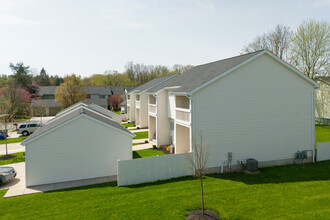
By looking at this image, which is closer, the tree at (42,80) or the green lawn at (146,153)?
the green lawn at (146,153)

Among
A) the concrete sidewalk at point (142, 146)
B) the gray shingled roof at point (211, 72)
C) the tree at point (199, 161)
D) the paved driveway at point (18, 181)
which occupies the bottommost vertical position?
the paved driveway at point (18, 181)

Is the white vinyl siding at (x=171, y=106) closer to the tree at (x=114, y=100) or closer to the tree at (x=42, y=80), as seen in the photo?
the tree at (x=114, y=100)

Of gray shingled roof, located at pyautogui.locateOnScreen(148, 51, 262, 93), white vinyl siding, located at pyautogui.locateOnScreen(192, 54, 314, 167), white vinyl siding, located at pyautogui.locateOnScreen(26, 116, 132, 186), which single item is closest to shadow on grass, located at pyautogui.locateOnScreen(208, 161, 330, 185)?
white vinyl siding, located at pyautogui.locateOnScreen(192, 54, 314, 167)

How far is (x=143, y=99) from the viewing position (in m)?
33.4

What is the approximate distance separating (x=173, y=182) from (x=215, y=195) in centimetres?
292

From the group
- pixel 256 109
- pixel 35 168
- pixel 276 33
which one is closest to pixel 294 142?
pixel 256 109

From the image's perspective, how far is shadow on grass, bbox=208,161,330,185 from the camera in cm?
1287

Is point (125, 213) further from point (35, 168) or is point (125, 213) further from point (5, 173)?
point (5, 173)

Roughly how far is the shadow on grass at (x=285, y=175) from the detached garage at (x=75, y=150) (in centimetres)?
686

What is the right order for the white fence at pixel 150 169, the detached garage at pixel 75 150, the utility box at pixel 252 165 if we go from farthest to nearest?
the utility box at pixel 252 165 → the detached garage at pixel 75 150 → the white fence at pixel 150 169

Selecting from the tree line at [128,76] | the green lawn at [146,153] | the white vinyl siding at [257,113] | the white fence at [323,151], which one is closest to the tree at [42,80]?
the tree line at [128,76]

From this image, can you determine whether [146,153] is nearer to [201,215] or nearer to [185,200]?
[185,200]

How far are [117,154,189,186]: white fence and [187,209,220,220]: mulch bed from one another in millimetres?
4513

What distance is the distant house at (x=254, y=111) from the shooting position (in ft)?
47.3
